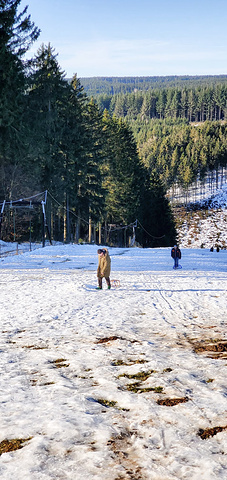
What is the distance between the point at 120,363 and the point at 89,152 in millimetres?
34332

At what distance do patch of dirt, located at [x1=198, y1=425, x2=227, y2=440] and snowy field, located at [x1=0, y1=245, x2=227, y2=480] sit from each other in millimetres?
11

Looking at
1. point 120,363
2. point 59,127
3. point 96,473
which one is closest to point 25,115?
point 59,127

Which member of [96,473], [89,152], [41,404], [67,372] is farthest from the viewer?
[89,152]

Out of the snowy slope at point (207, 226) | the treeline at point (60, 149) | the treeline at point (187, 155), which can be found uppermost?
the treeline at point (187, 155)

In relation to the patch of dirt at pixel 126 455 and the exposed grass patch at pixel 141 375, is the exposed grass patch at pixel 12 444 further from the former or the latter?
the exposed grass patch at pixel 141 375

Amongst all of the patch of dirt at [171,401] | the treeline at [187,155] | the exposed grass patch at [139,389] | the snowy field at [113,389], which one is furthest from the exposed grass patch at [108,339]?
the treeline at [187,155]

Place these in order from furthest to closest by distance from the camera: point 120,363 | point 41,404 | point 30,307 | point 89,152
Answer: point 89,152 < point 30,307 < point 120,363 < point 41,404

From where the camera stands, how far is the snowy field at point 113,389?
3.28m

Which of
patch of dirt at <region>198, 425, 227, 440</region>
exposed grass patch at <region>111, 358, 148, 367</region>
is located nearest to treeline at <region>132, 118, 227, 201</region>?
exposed grass patch at <region>111, 358, 148, 367</region>

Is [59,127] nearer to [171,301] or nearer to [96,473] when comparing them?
[171,301]

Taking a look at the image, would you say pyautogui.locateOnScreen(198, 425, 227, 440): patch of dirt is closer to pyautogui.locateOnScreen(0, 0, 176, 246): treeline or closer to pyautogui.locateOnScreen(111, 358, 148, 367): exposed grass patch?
pyautogui.locateOnScreen(111, 358, 148, 367): exposed grass patch

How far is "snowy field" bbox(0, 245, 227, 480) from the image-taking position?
3281mm

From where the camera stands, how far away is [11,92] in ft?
76.4

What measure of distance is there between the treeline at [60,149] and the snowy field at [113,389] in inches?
674
